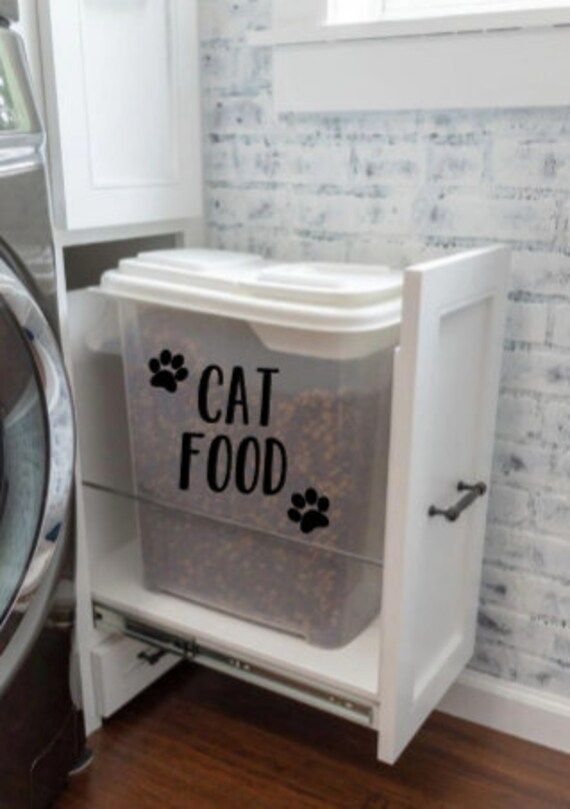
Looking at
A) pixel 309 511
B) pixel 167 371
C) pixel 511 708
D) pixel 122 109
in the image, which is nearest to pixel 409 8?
pixel 122 109

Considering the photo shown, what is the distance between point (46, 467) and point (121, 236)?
46cm

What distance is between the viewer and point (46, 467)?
1.05 metres

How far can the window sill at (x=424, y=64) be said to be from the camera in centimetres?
114

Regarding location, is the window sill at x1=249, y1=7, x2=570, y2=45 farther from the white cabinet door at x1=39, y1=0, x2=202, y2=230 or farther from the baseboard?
the baseboard

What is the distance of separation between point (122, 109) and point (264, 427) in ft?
1.80

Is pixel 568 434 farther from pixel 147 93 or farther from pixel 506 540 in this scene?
pixel 147 93

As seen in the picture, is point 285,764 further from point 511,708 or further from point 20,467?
point 20,467

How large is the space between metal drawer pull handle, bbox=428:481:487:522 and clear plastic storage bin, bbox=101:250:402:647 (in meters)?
0.10

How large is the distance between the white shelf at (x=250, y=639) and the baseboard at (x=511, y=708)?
0.30 meters

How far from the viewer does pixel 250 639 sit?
1212 mm

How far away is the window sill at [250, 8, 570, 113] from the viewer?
45.0 inches

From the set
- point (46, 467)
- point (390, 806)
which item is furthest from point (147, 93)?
point (390, 806)

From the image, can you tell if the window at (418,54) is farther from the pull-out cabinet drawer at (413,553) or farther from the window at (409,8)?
the pull-out cabinet drawer at (413,553)

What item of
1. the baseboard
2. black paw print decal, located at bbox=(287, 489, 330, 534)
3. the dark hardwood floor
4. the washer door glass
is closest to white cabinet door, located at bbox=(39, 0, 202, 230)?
the washer door glass
